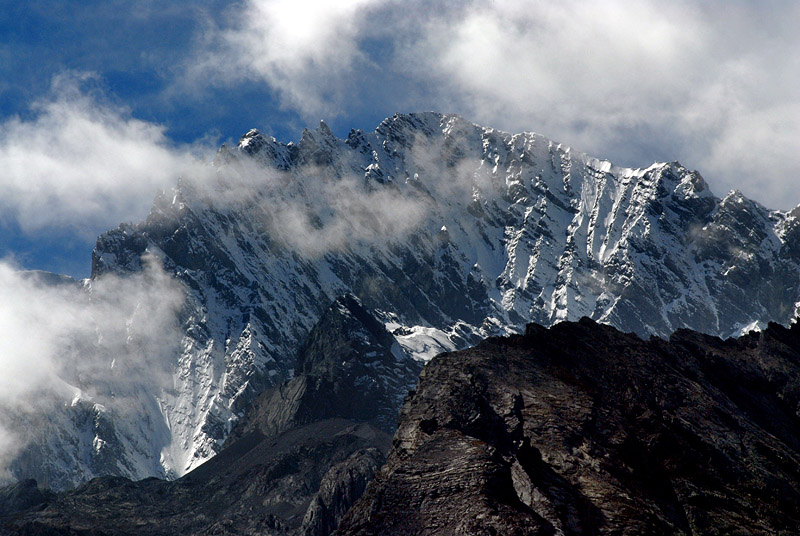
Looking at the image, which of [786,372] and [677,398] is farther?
[786,372]

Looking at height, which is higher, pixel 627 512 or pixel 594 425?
pixel 594 425

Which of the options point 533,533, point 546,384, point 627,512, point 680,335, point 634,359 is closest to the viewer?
point 533,533

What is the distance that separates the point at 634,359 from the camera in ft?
307

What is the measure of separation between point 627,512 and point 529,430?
12.9 metres

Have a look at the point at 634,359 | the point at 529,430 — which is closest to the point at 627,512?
the point at 529,430

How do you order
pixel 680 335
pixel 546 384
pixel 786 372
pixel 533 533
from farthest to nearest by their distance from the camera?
pixel 680 335, pixel 786 372, pixel 546 384, pixel 533 533

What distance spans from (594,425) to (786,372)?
1881 inches

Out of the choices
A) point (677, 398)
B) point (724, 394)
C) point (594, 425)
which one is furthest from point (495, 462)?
point (724, 394)

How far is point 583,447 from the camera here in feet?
233

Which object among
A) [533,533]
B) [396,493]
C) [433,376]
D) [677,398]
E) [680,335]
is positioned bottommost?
[533,533]

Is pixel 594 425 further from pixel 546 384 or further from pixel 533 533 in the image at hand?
pixel 533 533

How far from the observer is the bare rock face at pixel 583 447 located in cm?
6262

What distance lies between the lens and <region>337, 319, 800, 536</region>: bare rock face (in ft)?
205

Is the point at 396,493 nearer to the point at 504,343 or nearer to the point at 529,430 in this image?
the point at 529,430
